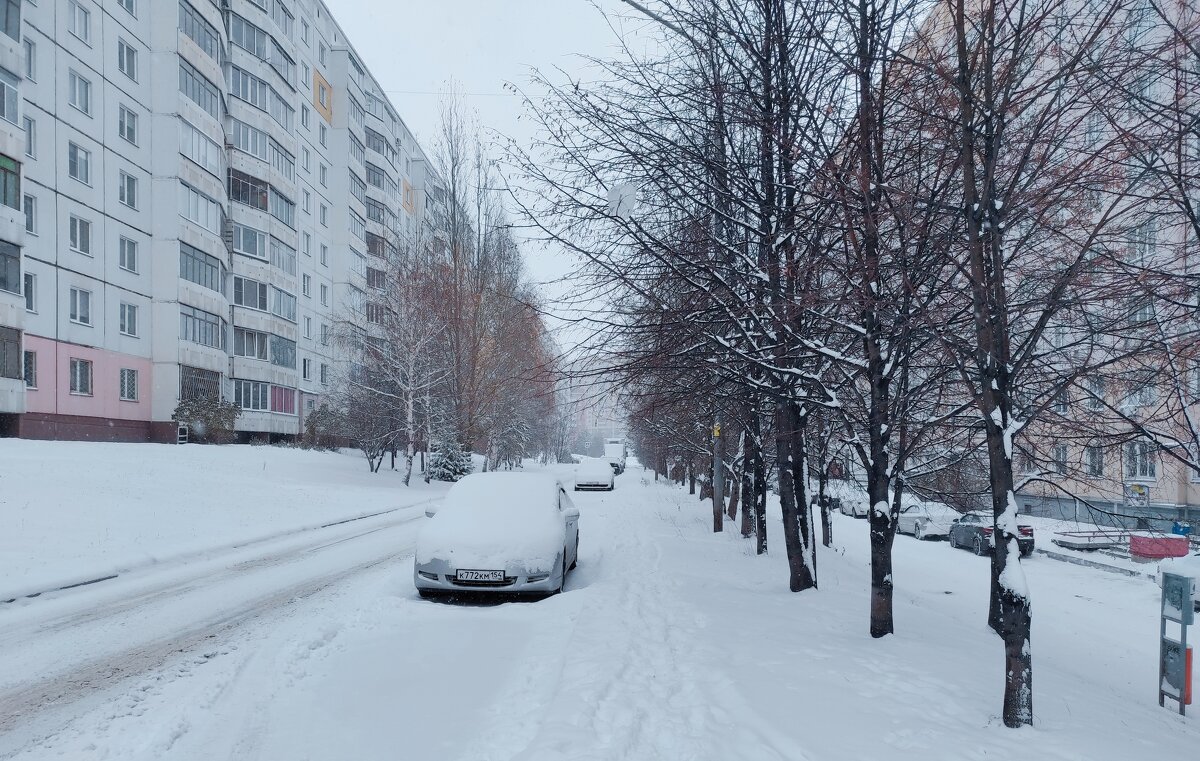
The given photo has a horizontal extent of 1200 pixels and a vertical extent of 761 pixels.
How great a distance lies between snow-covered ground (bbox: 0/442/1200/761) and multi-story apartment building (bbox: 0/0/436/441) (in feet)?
54.7

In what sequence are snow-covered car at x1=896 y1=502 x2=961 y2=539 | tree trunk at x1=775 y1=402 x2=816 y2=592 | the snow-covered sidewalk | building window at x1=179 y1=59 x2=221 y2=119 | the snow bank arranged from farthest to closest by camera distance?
building window at x1=179 y1=59 x2=221 y2=119 < snow-covered car at x1=896 y1=502 x2=961 y2=539 < the snow-covered sidewalk < tree trunk at x1=775 y1=402 x2=816 y2=592 < the snow bank

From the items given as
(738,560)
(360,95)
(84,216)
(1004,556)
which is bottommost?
(738,560)

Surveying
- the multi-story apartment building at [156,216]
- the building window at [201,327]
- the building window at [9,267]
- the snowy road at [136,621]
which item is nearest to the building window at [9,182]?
the multi-story apartment building at [156,216]

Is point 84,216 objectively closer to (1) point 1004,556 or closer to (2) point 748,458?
(2) point 748,458

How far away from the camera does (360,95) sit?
54594mm

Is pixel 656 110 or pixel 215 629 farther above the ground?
pixel 656 110

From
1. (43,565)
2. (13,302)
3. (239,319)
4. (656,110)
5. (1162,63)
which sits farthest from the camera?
(239,319)

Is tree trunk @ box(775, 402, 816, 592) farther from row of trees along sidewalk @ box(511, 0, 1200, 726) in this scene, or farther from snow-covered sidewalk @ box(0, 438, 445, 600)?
snow-covered sidewalk @ box(0, 438, 445, 600)

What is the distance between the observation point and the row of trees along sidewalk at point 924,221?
545cm

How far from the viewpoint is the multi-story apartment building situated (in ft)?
78.5

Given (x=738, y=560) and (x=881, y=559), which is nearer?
(x=881, y=559)

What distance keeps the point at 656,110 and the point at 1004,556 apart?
560 centimetres

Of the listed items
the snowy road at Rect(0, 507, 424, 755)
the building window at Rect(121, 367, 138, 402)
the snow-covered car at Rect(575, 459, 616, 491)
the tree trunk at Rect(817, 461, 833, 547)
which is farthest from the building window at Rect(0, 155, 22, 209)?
the snow-covered car at Rect(575, 459, 616, 491)

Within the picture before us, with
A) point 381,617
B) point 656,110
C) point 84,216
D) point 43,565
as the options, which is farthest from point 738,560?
point 84,216
